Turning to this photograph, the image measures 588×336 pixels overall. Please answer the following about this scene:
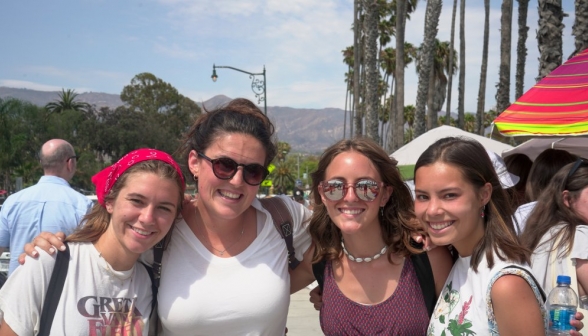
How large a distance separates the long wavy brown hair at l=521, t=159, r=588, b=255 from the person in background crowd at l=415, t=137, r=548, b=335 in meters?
0.52

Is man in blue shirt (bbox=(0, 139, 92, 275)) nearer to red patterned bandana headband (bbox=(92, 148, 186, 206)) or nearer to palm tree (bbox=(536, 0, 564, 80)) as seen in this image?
red patterned bandana headband (bbox=(92, 148, 186, 206))

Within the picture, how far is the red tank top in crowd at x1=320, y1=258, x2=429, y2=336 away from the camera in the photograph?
9.30ft

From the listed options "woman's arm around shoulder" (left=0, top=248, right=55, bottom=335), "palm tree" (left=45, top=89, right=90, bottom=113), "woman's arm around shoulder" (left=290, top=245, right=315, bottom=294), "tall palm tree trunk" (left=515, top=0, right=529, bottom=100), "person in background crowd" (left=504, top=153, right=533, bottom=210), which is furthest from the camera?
"palm tree" (left=45, top=89, right=90, bottom=113)

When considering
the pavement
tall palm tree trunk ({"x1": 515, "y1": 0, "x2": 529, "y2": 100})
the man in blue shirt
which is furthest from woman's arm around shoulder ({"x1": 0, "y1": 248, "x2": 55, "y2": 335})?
tall palm tree trunk ({"x1": 515, "y1": 0, "x2": 529, "y2": 100})

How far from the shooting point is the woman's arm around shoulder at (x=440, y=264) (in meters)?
2.93

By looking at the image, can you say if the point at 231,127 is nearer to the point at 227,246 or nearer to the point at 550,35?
the point at 227,246

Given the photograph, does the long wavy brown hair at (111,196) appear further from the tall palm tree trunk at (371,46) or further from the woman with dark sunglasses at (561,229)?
the tall palm tree trunk at (371,46)

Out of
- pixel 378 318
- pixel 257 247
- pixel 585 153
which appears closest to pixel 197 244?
pixel 257 247

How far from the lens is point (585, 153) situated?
6457 millimetres

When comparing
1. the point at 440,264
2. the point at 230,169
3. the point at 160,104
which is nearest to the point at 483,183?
the point at 440,264

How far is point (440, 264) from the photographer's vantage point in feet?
9.72

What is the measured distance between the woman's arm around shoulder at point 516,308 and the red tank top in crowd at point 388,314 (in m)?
0.58

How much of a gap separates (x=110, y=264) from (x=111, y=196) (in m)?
0.34

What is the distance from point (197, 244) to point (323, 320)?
0.82 meters
